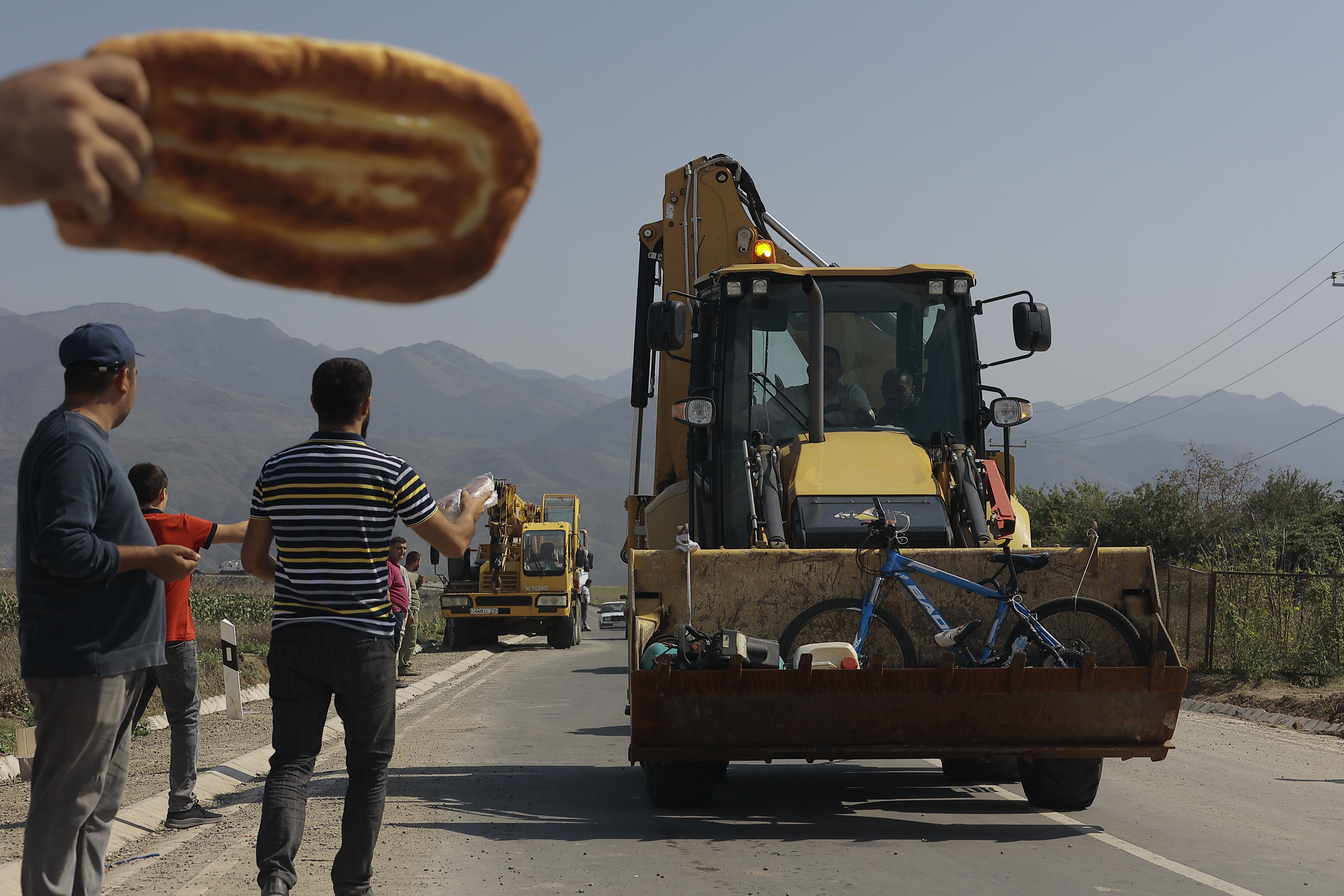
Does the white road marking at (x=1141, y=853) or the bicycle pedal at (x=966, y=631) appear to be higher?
the bicycle pedal at (x=966, y=631)

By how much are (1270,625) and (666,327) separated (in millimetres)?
14138

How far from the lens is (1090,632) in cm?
843

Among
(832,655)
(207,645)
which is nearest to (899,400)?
(832,655)

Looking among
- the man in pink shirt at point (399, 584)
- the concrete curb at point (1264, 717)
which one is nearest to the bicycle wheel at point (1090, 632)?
the concrete curb at point (1264, 717)

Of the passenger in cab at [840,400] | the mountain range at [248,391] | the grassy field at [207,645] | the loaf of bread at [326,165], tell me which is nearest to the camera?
the loaf of bread at [326,165]

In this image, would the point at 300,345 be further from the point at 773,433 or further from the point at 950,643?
the point at 773,433

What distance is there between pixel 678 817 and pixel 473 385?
6396mm

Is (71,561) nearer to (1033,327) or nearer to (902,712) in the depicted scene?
(902,712)

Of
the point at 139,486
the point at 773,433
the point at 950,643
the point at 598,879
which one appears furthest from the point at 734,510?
the point at 139,486

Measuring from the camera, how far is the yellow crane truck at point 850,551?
25.3ft

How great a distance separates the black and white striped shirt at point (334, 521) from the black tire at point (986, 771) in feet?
19.9

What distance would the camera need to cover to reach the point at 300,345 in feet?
6.48

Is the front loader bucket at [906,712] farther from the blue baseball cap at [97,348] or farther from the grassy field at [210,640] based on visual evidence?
the blue baseball cap at [97,348]

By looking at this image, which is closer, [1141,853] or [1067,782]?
[1141,853]
